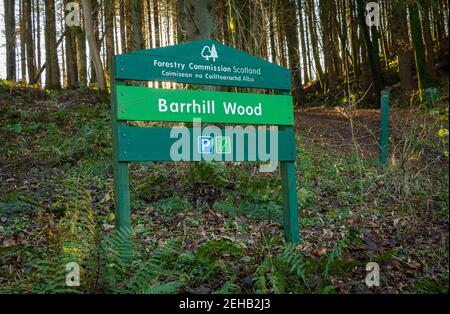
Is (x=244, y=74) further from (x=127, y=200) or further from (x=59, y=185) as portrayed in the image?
(x=59, y=185)

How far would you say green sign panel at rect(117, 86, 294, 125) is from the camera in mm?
4496

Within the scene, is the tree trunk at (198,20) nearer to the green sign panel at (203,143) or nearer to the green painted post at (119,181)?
the green sign panel at (203,143)

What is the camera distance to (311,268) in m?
3.93

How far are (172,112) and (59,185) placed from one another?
147 inches

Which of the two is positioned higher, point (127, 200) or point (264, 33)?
point (264, 33)

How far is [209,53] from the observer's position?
5039mm

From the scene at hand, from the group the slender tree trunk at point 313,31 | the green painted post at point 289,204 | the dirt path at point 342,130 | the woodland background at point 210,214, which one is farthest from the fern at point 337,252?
the slender tree trunk at point 313,31

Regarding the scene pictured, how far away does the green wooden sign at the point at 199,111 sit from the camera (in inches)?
177

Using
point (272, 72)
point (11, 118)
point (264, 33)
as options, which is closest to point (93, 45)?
point (11, 118)

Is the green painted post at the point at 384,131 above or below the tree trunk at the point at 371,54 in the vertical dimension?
below

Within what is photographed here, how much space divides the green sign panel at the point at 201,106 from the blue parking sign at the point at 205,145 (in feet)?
0.63

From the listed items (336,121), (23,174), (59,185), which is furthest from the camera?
(336,121)

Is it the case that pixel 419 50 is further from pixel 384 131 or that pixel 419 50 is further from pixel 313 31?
pixel 384 131
